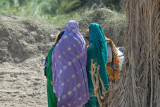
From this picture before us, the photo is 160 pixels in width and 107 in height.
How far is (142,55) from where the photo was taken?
2217 mm

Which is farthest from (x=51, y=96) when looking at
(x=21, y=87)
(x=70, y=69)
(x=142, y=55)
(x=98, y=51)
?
(x=142, y=55)

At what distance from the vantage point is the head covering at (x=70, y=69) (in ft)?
13.0

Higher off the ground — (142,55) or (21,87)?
(142,55)

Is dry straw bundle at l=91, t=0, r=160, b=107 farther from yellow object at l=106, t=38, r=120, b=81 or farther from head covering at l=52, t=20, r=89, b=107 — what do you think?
yellow object at l=106, t=38, r=120, b=81

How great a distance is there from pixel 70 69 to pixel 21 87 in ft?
8.32

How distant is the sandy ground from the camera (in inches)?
219

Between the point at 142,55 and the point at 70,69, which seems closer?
the point at 142,55

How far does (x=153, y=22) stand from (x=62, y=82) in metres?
2.04

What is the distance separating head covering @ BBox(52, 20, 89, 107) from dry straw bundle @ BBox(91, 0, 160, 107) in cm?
171

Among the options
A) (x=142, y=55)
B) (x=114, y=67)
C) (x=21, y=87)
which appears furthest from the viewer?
(x=21, y=87)

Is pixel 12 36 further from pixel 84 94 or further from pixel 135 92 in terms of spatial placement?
pixel 135 92

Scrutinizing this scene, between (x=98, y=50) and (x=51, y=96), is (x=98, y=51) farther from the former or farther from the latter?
(x=51, y=96)

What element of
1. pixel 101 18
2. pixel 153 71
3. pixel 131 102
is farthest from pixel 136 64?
pixel 101 18

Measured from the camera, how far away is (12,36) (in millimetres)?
7625
